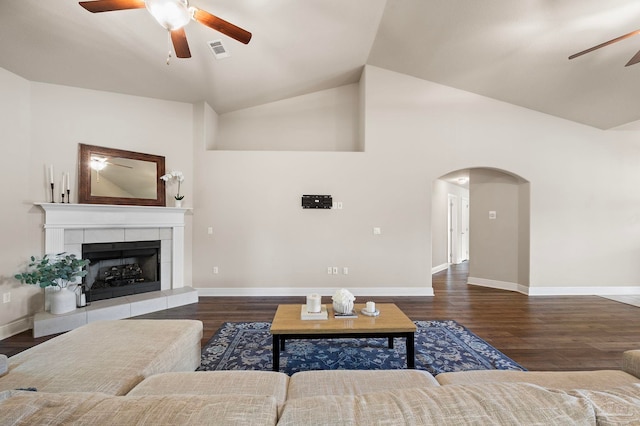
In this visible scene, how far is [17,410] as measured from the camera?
0.71m

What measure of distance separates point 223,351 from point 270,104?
14.2 ft

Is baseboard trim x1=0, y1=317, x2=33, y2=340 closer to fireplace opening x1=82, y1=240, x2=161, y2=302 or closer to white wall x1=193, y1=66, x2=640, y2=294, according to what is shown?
fireplace opening x1=82, y1=240, x2=161, y2=302

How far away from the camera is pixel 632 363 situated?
144 centimetres

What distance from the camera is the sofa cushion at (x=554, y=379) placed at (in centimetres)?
135

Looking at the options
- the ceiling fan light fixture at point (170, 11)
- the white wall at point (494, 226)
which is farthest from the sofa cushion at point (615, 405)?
the white wall at point (494, 226)

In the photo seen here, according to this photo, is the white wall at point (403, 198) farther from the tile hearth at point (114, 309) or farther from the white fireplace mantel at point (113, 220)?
the tile hearth at point (114, 309)

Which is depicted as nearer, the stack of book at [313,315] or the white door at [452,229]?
the stack of book at [313,315]

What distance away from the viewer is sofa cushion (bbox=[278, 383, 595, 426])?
706 millimetres

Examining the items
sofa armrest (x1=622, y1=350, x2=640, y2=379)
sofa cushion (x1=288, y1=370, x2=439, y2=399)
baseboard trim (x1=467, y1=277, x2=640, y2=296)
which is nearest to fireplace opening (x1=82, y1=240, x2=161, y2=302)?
sofa cushion (x1=288, y1=370, x2=439, y2=399)

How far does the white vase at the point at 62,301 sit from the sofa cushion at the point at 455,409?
3827 millimetres

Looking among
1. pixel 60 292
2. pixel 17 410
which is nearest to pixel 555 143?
pixel 17 410

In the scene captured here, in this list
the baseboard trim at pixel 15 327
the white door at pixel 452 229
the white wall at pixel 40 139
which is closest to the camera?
the baseboard trim at pixel 15 327

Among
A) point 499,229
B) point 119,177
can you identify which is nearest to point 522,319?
point 499,229

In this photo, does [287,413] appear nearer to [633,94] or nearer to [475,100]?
[475,100]
